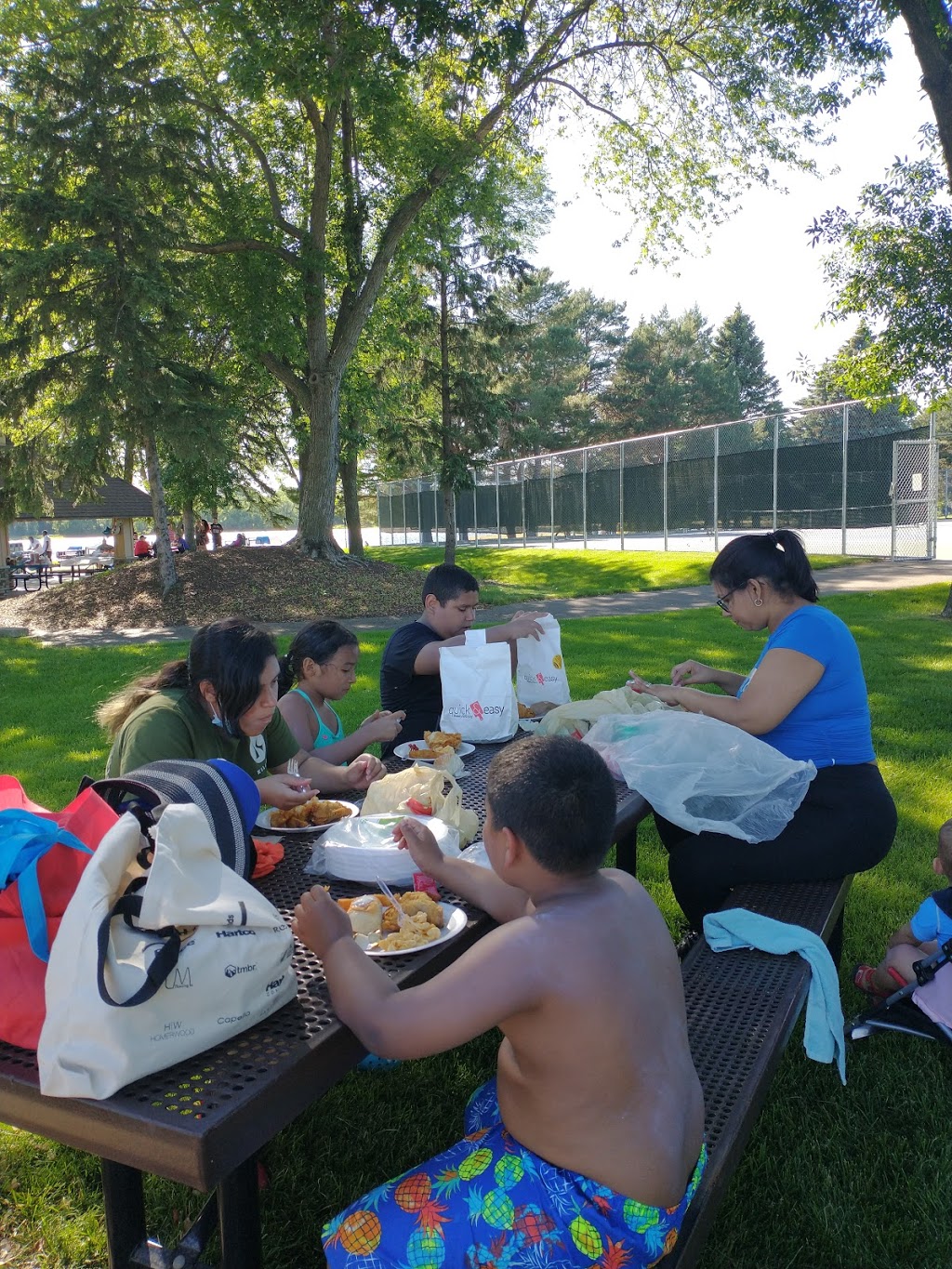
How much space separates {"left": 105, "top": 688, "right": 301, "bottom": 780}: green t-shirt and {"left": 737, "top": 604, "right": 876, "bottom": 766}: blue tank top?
1.97m

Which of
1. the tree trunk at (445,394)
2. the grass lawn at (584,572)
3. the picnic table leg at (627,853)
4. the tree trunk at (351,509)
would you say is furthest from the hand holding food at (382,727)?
the tree trunk at (351,509)

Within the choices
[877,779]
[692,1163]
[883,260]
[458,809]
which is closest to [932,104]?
[883,260]

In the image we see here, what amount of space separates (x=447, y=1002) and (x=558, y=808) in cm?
39

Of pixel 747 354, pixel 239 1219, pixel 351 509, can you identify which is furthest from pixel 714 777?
pixel 747 354

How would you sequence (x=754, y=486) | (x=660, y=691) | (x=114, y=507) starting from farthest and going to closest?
(x=114, y=507)
(x=754, y=486)
(x=660, y=691)

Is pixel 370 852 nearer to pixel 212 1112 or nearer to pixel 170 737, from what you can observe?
pixel 170 737

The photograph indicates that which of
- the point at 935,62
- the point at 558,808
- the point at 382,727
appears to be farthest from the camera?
the point at 935,62

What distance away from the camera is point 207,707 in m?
2.88

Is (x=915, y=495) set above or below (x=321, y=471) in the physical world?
below

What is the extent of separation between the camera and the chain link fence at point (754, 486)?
17688 millimetres

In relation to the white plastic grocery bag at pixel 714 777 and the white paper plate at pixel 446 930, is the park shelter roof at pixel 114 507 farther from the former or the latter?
the white paper plate at pixel 446 930

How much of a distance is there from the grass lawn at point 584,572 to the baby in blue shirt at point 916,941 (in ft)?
41.8

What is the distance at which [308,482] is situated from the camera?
59.8ft

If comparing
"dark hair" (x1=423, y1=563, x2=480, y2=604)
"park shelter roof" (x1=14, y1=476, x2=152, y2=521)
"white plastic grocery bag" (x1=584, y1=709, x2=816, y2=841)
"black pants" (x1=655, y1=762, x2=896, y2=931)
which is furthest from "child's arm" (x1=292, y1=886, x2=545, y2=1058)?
"park shelter roof" (x1=14, y1=476, x2=152, y2=521)
